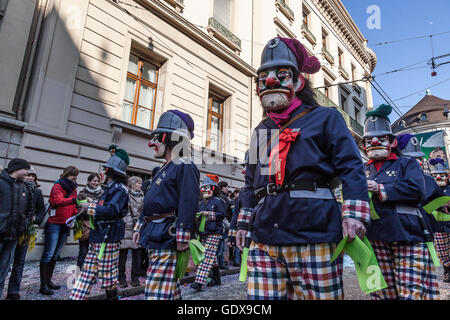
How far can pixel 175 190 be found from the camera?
279 centimetres

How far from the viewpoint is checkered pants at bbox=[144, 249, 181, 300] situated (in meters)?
2.45

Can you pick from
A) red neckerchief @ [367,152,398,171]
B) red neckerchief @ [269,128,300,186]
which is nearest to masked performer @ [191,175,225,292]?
red neckerchief @ [367,152,398,171]

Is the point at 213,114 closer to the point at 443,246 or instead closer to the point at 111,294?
the point at 443,246

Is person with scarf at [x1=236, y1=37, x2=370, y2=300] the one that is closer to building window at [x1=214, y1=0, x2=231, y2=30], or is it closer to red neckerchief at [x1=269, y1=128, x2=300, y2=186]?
red neckerchief at [x1=269, y1=128, x2=300, y2=186]

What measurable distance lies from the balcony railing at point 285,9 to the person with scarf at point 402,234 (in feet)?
49.6

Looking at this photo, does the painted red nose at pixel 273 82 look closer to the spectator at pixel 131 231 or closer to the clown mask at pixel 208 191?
the spectator at pixel 131 231

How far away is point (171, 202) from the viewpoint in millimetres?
2721

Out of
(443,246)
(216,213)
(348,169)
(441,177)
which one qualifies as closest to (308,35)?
(441,177)

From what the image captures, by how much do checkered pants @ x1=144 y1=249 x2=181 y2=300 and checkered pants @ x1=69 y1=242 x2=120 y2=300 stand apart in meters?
1.24

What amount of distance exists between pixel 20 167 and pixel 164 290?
9.85 feet

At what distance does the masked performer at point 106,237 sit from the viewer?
133 inches

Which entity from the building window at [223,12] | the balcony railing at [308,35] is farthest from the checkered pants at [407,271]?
the balcony railing at [308,35]
